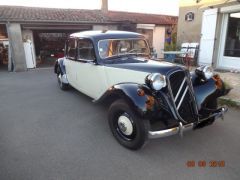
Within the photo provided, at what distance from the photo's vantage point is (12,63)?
1002 centimetres

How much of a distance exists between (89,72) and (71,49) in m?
1.24

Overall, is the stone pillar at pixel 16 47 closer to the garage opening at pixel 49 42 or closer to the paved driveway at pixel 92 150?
the garage opening at pixel 49 42

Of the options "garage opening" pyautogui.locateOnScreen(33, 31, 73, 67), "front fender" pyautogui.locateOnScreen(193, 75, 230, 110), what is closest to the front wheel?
"front fender" pyautogui.locateOnScreen(193, 75, 230, 110)

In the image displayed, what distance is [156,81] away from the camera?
8.89 ft

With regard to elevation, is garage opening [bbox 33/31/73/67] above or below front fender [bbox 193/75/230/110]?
above

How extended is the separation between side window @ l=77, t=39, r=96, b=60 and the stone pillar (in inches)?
268

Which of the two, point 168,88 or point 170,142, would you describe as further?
point 170,142

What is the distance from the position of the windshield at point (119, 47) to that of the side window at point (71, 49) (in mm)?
1156

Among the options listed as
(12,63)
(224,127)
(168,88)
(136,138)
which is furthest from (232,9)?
(12,63)

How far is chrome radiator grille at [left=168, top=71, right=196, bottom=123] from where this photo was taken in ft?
9.48

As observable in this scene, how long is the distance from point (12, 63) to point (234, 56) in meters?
10.2

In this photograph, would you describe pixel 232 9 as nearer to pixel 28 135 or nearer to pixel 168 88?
pixel 168 88
